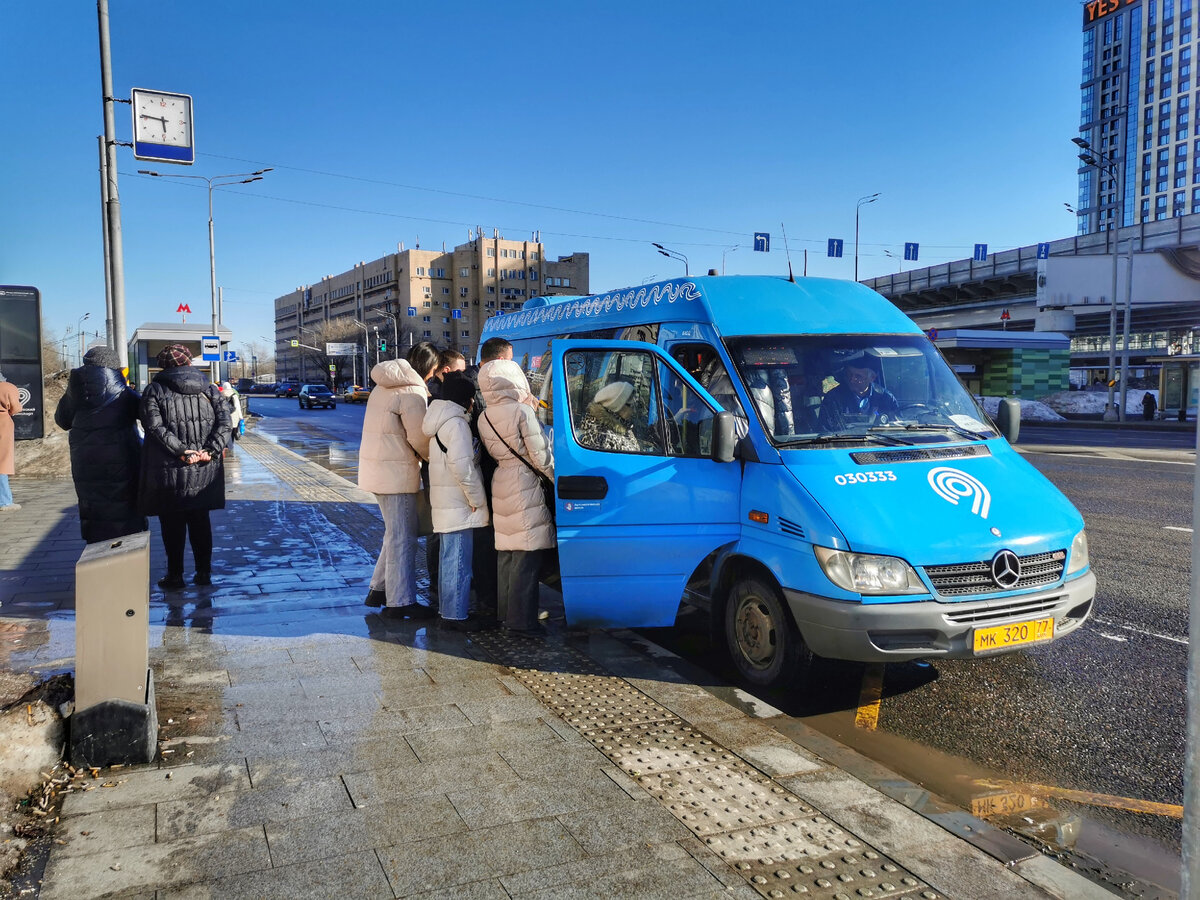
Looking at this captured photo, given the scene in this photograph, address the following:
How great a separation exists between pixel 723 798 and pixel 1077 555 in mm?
2524

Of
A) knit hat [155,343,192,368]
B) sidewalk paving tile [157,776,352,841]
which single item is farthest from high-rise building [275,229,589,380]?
sidewalk paving tile [157,776,352,841]

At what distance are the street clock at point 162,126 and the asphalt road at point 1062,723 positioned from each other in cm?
919

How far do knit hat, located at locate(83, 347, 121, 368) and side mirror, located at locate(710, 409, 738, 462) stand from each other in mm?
4422

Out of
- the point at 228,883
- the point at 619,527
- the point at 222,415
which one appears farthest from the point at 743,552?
the point at 222,415

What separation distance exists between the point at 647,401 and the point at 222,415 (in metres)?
3.54

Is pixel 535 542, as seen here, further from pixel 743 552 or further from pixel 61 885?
pixel 61 885

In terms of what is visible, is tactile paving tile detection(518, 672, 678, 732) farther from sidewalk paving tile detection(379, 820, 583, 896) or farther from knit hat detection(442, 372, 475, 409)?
knit hat detection(442, 372, 475, 409)

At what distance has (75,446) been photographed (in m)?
6.38

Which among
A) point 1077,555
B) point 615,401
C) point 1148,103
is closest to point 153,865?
point 615,401

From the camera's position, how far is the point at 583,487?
5.23 m

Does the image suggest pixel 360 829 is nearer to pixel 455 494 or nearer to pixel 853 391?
pixel 455 494

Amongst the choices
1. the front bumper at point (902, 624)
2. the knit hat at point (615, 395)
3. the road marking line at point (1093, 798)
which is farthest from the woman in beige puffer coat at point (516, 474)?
the road marking line at point (1093, 798)

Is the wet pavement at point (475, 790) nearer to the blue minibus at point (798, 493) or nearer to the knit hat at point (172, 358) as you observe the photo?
the blue minibus at point (798, 493)

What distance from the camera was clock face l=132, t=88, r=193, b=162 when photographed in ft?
36.1
